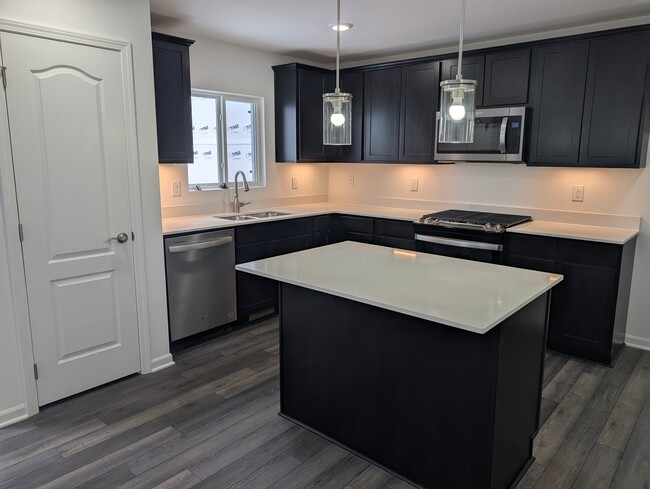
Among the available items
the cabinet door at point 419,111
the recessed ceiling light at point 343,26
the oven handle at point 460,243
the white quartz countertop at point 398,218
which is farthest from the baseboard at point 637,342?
the recessed ceiling light at point 343,26

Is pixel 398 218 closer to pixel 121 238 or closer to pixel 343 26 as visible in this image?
pixel 343 26

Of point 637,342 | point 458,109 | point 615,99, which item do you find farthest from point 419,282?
point 637,342

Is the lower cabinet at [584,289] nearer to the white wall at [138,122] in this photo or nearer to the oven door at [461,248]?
the oven door at [461,248]

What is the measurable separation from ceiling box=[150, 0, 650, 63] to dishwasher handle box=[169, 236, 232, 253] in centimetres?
162

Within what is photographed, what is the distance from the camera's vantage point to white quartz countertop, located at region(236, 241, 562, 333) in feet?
5.82

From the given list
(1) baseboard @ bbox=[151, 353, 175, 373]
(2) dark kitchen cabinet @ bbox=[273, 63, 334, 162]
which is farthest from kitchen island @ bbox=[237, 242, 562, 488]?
(2) dark kitchen cabinet @ bbox=[273, 63, 334, 162]

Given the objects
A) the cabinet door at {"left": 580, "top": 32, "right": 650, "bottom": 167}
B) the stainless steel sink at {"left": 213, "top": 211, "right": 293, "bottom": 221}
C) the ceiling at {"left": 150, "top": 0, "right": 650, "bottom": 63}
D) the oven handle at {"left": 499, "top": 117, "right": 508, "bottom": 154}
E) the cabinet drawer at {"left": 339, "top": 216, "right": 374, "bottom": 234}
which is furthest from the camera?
the cabinet drawer at {"left": 339, "top": 216, "right": 374, "bottom": 234}

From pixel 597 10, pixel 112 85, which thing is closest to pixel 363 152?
pixel 597 10

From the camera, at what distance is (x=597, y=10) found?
3.24m

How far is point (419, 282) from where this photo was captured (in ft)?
7.13

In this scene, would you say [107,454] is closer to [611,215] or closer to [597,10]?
[611,215]

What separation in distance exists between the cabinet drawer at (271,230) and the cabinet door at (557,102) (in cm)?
201

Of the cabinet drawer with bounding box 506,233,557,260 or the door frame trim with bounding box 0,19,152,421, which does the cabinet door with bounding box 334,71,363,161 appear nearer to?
the cabinet drawer with bounding box 506,233,557,260

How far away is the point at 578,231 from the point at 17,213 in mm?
3606
